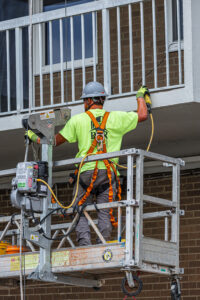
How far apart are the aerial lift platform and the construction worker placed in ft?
0.54

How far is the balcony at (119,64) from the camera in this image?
11125 millimetres

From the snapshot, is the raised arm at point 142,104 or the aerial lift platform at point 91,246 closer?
the aerial lift platform at point 91,246

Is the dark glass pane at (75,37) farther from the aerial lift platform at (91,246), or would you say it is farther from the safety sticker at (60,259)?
the safety sticker at (60,259)

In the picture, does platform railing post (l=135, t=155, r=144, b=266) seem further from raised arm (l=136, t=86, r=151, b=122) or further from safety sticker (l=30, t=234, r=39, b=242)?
safety sticker (l=30, t=234, r=39, b=242)

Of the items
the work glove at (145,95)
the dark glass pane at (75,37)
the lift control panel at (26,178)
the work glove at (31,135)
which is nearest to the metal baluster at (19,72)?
the dark glass pane at (75,37)

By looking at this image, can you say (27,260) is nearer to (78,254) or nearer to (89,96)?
(78,254)

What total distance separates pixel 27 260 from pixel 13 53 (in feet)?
13.4

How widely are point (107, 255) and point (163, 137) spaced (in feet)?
9.84

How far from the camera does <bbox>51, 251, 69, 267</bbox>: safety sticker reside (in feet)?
33.7

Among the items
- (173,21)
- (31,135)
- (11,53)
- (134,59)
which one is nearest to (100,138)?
(31,135)

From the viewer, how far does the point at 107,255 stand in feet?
32.5

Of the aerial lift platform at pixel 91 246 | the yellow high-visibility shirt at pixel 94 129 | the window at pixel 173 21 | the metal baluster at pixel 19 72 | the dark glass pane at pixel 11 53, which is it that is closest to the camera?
the aerial lift platform at pixel 91 246

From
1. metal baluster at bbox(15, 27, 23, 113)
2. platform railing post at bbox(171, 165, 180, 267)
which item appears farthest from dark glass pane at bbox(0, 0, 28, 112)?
platform railing post at bbox(171, 165, 180, 267)

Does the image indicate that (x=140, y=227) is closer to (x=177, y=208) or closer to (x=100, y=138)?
(x=177, y=208)
